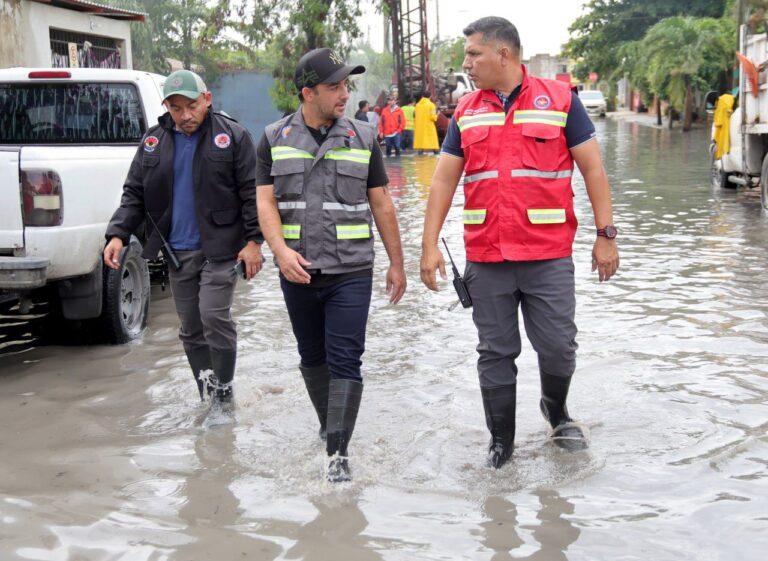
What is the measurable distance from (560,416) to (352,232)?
1.35 metres

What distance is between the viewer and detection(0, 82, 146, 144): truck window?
23.4ft

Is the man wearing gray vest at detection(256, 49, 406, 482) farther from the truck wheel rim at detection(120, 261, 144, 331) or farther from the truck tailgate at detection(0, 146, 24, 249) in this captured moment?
the truck wheel rim at detection(120, 261, 144, 331)

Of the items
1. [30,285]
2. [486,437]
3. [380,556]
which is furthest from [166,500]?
[30,285]

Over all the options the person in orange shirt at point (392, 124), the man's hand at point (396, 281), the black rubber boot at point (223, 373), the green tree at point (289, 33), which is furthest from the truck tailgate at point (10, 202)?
the person in orange shirt at point (392, 124)

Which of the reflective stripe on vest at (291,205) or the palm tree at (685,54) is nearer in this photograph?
the reflective stripe on vest at (291,205)

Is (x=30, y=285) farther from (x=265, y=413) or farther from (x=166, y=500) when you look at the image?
(x=166, y=500)

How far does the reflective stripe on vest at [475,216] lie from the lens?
438cm

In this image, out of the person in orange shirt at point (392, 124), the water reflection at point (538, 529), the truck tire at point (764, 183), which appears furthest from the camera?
the person in orange shirt at point (392, 124)

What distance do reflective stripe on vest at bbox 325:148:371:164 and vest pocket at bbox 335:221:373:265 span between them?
0.92 ft

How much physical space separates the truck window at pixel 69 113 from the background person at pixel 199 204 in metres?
2.15

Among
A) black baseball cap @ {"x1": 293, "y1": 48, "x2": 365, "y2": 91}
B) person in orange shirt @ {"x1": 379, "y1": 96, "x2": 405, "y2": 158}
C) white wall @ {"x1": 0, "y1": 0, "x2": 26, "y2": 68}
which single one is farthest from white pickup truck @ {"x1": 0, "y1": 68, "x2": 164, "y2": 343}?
person in orange shirt @ {"x1": 379, "y1": 96, "x2": 405, "y2": 158}

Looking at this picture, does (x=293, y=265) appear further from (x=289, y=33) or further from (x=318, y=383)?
(x=289, y=33)

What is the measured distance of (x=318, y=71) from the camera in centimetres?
432

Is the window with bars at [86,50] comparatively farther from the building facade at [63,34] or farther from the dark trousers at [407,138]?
the dark trousers at [407,138]
